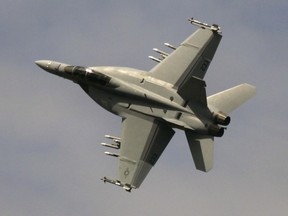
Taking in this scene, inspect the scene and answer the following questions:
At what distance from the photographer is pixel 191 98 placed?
207 feet

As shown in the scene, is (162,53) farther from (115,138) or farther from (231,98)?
(115,138)

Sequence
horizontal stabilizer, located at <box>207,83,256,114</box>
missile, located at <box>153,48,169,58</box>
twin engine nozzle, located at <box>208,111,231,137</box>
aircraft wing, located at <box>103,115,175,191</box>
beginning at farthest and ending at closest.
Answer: missile, located at <box>153,48,169,58</box> < horizontal stabilizer, located at <box>207,83,256,114</box> < aircraft wing, located at <box>103,115,175,191</box> < twin engine nozzle, located at <box>208,111,231,137</box>

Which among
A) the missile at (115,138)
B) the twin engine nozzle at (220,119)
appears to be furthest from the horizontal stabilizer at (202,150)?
the missile at (115,138)

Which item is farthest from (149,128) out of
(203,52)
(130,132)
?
(203,52)

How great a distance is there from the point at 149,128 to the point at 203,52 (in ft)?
Result: 16.2

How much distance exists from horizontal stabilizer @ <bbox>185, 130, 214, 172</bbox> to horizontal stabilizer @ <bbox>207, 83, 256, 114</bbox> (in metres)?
1.64

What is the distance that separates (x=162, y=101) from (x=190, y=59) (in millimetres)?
3085

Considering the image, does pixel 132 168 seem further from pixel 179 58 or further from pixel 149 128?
pixel 179 58

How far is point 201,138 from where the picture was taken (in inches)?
2498

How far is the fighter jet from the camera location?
63188 millimetres

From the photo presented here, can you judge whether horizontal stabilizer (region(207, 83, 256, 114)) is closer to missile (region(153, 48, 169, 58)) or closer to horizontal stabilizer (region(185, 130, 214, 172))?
horizontal stabilizer (region(185, 130, 214, 172))

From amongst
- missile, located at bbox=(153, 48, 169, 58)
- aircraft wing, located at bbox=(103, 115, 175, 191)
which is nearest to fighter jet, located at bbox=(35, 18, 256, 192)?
aircraft wing, located at bbox=(103, 115, 175, 191)

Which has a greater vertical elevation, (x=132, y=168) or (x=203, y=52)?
(x=203, y=52)

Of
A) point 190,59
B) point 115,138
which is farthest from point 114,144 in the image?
point 190,59
